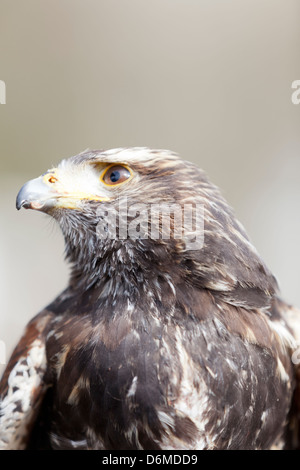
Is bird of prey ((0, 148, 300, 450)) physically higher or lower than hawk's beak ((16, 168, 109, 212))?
lower

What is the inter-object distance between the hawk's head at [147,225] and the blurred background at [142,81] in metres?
0.90

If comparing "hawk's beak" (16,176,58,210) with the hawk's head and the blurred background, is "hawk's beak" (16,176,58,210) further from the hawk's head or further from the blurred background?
the blurred background

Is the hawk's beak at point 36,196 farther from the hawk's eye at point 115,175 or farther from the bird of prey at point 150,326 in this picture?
the hawk's eye at point 115,175

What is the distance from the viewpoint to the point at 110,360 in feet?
3.82

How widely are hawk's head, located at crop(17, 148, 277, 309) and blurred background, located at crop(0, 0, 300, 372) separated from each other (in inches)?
35.5

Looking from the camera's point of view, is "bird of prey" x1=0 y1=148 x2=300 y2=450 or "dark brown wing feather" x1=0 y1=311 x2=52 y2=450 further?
"dark brown wing feather" x1=0 y1=311 x2=52 y2=450

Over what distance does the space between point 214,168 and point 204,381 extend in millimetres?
1961

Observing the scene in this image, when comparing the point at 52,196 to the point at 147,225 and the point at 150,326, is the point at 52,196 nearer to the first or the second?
the point at 147,225

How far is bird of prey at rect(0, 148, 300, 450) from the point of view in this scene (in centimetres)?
114

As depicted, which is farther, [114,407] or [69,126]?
[69,126]

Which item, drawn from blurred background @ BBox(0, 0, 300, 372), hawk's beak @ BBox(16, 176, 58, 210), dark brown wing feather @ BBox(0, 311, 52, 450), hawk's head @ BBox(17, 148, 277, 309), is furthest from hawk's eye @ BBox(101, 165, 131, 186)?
blurred background @ BBox(0, 0, 300, 372)

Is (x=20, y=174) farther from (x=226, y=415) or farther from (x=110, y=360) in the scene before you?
(x=226, y=415)

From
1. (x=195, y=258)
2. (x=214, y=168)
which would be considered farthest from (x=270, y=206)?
(x=195, y=258)

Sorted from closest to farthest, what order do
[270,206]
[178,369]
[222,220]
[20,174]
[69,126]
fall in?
[178,369] < [222,220] < [69,126] < [20,174] < [270,206]
